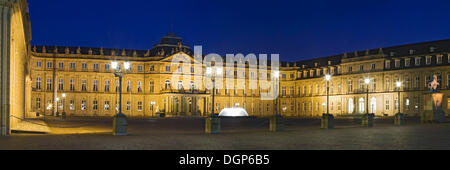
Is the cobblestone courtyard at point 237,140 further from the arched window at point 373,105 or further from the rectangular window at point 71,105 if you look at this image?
the rectangular window at point 71,105

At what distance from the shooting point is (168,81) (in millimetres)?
85375

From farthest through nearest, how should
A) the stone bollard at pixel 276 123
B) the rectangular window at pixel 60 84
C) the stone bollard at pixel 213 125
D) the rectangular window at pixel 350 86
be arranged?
the rectangular window at pixel 350 86, the rectangular window at pixel 60 84, the stone bollard at pixel 276 123, the stone bollard at pixel 213 125

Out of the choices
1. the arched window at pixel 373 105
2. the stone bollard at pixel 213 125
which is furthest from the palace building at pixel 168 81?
the stone bollard at pixel 213 125

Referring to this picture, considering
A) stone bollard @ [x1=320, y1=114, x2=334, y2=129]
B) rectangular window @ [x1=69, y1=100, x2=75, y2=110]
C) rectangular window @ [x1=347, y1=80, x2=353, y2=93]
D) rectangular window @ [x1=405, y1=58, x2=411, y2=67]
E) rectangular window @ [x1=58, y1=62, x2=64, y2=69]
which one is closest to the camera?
Answer: stone bollard @ [x1=320, y1=114, x2=334, y2=129]

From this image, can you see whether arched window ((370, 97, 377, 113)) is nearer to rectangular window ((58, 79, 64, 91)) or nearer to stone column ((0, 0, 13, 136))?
rectangular window ((58, 79, 64, 91))

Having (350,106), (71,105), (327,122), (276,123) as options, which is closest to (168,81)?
(71,105)

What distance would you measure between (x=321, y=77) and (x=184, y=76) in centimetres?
2869

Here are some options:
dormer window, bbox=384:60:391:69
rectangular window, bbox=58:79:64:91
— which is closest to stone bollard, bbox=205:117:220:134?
dormer window, bbox=384:60:391:69

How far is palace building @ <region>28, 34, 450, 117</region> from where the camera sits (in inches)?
3017

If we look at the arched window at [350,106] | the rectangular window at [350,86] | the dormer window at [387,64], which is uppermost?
the dormer window at [387,64]

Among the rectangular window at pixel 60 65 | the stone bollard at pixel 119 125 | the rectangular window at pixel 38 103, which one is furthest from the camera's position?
the rectangular window at pixel 60 65

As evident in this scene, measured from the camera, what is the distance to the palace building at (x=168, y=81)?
76.6 metres
